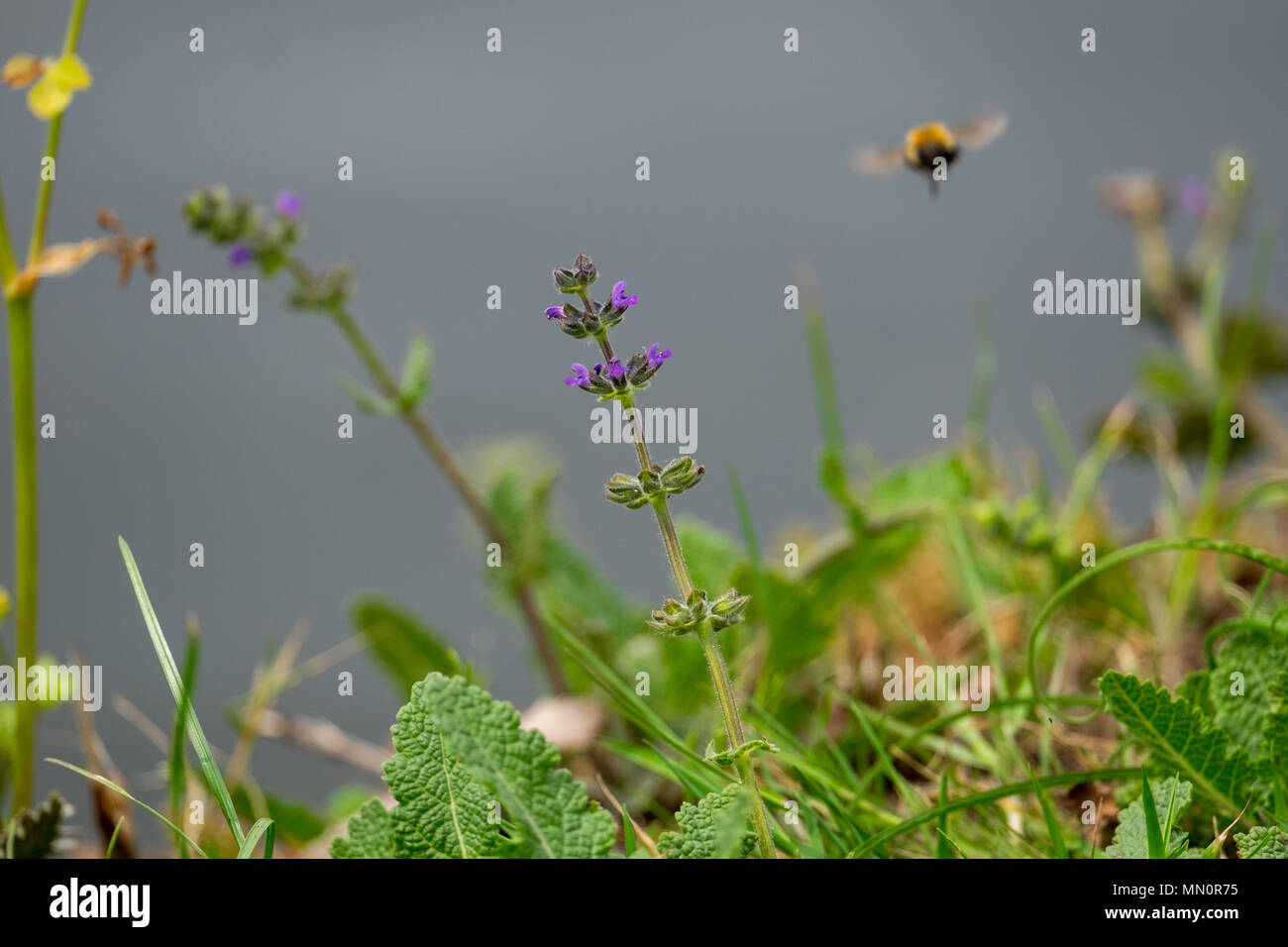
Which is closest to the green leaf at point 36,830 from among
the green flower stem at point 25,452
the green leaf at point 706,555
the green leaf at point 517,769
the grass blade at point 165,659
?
the green flower stem at point 25,452

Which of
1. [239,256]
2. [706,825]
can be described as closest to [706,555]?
[239,256]

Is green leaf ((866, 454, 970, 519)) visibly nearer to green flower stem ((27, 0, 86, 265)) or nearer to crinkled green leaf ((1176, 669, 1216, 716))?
crinkled green leaf ((1176, 669, 1216, 716))

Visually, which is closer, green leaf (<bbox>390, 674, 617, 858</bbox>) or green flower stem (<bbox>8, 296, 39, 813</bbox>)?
green leaf (<bbox>390, 674, 617, 858</bbox>)

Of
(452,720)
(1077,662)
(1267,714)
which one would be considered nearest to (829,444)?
(1077,662)

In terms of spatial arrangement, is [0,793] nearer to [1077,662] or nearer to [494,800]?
[494,800]

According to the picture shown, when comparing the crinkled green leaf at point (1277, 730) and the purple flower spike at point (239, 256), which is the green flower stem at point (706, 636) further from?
the purple flower spike at point (239, 256)

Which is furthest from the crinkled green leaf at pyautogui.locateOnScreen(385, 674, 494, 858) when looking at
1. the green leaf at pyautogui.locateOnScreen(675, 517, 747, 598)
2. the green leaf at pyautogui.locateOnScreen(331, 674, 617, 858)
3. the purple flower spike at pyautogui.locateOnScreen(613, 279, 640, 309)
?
the green leaf at pyautogui.locateOnScreen(675, 517, 747, 598)
